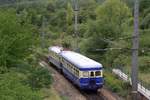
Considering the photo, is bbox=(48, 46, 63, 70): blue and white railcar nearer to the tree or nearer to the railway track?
the railway track

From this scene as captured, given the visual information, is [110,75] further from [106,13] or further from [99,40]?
[106,13]

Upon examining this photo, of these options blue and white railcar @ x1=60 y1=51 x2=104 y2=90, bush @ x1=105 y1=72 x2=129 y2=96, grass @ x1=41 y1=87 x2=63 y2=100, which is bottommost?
bush @ x1=105 y1=72 x2=129 y2=96

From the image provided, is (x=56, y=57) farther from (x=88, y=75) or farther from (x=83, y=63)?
(x=88, y=75)

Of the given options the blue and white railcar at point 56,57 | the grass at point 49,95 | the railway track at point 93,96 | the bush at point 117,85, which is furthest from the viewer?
the blue and white railcar at point 56,57

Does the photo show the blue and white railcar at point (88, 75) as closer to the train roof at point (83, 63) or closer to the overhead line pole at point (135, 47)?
the train roof at point (83, 63)

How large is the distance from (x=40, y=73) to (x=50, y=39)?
51990mm

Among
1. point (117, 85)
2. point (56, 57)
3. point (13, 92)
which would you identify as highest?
point (13, 92)

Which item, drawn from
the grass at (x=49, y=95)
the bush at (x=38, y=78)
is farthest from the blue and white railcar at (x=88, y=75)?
the bush at (x=38, y=78)

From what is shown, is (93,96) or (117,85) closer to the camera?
(93,96)

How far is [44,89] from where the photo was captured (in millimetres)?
29766

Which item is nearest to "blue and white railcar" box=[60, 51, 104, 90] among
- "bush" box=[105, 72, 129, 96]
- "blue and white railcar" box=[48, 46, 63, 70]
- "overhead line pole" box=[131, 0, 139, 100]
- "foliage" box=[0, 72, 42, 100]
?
"bush" box=[105, 72, 129, 96]

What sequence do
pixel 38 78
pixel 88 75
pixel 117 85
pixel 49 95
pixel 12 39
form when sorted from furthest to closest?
pixel 117 85, pixel 88 75, pixel 49 95, pixel 38 78, pixel 12 39

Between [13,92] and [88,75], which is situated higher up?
[13,92]

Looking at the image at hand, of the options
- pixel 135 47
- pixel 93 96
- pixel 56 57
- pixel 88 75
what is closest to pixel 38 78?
pixel 88 75
